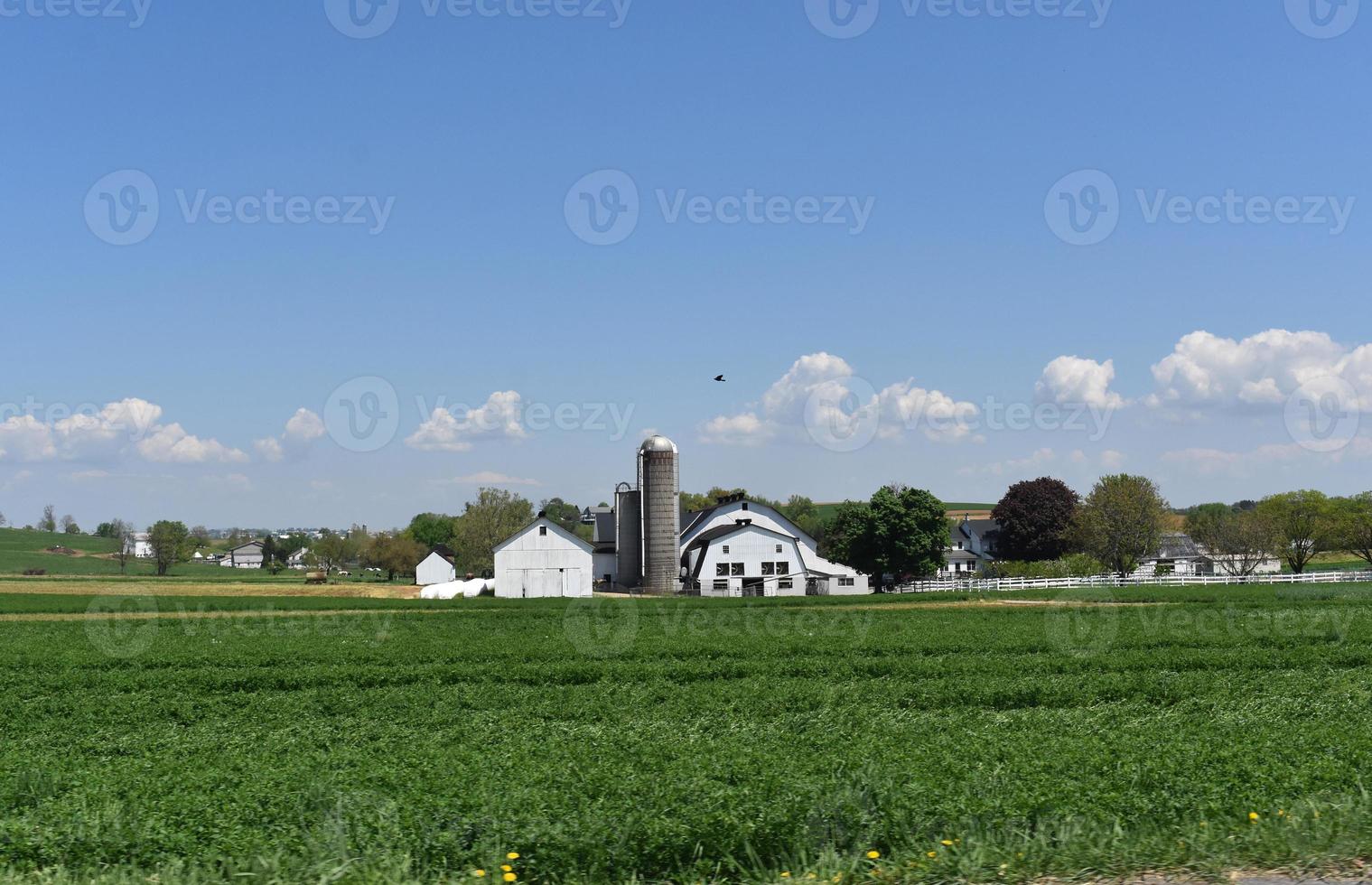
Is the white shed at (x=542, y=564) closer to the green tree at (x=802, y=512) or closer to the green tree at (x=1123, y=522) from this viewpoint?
the green tree at (x=1123, y=522)

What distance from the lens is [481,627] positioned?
37219mm

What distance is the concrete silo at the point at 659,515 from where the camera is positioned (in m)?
72.8

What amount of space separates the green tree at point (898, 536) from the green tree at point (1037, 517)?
845 inches

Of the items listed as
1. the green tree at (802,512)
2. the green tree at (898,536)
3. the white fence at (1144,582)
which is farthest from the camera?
the green tree at (802,512)

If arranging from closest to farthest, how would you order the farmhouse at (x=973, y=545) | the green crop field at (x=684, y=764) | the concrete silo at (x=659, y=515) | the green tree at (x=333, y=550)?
the green crop field at (x=684, y=764) → the concrete silo at (x=659, y=515) → the farmhouse at (x=973, y=545) → the green tree at (x=333, y=550)

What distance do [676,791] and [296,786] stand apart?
3607 mm

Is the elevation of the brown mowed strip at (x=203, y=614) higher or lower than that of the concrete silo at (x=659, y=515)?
lower

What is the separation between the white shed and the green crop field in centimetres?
3972

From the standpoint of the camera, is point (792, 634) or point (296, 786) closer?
point (296, 786)

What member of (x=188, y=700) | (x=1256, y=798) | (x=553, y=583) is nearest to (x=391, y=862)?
(x=1256, y=798)

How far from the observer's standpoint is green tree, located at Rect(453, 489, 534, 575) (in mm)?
103688

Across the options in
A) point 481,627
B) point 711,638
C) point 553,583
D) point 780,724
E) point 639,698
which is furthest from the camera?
point 553,583

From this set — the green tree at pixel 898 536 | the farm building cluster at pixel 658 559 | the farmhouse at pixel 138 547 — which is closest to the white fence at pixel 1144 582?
the green tree at pixel 898 536

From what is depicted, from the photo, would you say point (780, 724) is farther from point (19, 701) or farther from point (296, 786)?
point (19, 701)
